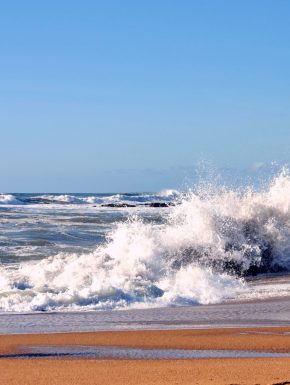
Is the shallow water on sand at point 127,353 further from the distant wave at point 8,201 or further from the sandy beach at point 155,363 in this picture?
the distant wave at point 8,201

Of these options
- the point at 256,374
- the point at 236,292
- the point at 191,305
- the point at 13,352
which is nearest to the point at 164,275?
the point at 236,292

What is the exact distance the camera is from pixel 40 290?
12.4 metres

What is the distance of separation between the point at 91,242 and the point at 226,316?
44.1 ft

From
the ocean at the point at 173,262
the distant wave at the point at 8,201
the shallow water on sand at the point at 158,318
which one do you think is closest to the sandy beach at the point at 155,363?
the shallow water on sand at the point at 158,318

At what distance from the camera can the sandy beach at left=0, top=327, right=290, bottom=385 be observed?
19.7ft

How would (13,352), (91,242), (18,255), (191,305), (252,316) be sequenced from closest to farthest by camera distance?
(13,352) → (252,316) → (191,305) → (18,255) → (91,242)

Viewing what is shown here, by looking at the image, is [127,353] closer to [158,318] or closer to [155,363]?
[155,363]

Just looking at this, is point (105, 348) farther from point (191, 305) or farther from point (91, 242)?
point (91, 242)

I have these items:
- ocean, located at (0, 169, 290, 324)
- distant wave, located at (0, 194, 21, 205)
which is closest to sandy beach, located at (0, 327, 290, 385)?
ocean, located at (0, 169, 290, 324)

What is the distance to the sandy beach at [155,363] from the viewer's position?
19.7 feet

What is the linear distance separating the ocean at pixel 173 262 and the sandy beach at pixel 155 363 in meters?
2.18

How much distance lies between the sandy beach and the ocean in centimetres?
218

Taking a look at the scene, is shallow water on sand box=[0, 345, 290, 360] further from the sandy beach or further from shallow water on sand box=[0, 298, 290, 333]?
shallow water on sand box=[0, 298, 290, 333]

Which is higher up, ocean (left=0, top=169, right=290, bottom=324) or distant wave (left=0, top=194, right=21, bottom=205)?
distant wave (left=0, top=194, right=21, bottom=205)
